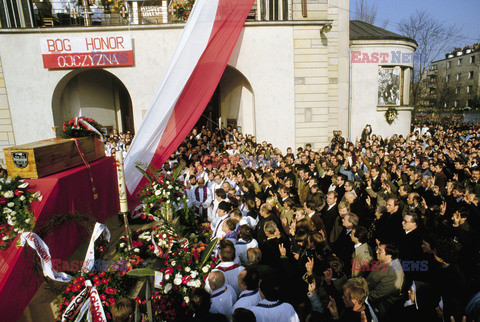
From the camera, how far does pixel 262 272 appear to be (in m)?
3.39

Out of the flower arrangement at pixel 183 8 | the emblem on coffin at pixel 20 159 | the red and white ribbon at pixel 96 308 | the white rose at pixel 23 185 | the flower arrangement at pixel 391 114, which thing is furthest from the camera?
the flower arrangement at pixel 391 114

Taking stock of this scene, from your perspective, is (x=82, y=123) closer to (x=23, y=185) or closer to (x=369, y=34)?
(x=23, y=185)

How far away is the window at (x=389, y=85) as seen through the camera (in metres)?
15.7

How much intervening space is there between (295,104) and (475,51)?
5349 cm

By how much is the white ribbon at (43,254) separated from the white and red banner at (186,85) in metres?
3.30

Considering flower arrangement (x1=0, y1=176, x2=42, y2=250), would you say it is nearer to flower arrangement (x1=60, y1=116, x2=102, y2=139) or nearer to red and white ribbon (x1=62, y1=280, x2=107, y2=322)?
red and white ribbon (x1=62, y1=280, x2=107, y2=322)

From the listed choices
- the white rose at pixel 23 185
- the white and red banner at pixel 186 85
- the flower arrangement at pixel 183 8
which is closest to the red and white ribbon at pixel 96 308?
the white rose at pixel 23 185

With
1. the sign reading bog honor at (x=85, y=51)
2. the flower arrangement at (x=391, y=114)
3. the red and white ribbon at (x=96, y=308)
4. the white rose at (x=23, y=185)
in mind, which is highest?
the sign reading bog honor at (x=85, y=51)

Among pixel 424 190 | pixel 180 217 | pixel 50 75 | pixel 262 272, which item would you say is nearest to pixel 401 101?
pixel 424 190

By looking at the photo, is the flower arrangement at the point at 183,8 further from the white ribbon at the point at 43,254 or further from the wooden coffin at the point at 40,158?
Result: the white ribbon at the point at 43,254

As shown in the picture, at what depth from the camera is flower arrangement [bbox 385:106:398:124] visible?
51.2 ft

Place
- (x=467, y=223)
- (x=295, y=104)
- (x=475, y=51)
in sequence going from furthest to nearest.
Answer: (x=475, y=51)
(x=295, y=104)
(x=467, y=223)

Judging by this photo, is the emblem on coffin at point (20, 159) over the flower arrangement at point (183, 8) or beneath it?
beneath

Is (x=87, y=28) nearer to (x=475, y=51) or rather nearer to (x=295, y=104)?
(x=295, y=104)
